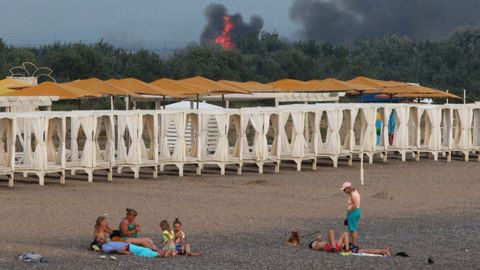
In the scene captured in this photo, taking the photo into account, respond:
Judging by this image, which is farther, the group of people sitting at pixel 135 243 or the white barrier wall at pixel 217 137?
the white barrier wall at pixel 217 137

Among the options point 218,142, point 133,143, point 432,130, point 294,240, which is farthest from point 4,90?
point 294,240

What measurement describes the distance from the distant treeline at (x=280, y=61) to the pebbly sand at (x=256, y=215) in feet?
107

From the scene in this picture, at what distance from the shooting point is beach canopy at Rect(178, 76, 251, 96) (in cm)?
3481

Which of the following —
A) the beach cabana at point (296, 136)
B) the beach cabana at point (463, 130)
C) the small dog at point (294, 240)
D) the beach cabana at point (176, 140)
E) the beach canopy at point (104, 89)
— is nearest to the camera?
the small dog at point (294, 240)

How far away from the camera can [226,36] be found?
9638 cm

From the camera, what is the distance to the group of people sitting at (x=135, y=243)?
18.2 metres

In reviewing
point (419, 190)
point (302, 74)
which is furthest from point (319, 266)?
point (302, 74)

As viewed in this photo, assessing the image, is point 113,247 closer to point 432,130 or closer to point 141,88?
point 141,88

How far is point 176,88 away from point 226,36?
2435 inches

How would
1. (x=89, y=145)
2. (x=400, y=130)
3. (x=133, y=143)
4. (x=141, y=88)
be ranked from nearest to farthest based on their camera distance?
(x=89, y=145) → (x=133, y=143) → (x=141, y=88) → (x=400, y=130)

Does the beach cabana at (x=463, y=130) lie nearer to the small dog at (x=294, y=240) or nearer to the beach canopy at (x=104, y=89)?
the beach canopy at (x=104, y=89)

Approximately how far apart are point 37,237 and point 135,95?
518 inches

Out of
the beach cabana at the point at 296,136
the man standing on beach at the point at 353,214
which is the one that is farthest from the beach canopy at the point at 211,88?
the man standing on beach at the point at 353,214

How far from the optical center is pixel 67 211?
23328mm
